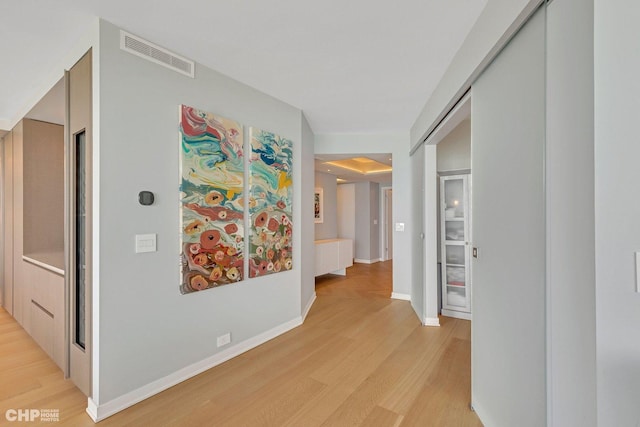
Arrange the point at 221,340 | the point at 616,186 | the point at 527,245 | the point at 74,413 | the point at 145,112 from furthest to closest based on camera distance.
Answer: the point at 221,340
the point at 145,112
the point at 74,413
the point at 527,245
the point at 616,186

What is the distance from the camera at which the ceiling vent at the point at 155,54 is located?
1928 mm

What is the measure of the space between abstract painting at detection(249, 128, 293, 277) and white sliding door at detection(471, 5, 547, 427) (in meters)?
1.92

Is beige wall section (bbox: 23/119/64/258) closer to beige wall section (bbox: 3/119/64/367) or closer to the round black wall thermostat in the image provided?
beige wall section (bbox: 3/119/64/367)

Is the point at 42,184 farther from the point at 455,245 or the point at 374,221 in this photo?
the point at 374,221

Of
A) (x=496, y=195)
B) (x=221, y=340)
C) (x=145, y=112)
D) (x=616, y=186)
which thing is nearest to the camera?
(x=616, y=186)

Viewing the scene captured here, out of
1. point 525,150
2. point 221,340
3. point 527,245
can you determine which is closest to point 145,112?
point 221,340

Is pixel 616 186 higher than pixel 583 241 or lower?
higher

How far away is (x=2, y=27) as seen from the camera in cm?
188

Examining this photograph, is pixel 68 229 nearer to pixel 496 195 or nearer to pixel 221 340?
pixel 221 340

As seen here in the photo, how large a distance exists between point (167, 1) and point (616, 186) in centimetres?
233

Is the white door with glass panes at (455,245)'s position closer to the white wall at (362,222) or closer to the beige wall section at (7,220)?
the white wall at (362,222)

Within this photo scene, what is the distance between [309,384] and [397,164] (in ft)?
11.1

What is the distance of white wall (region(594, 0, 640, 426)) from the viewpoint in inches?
32.3

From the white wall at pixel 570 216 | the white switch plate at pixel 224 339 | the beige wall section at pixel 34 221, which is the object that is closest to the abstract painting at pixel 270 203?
the white switch plate at pixel 224 339
